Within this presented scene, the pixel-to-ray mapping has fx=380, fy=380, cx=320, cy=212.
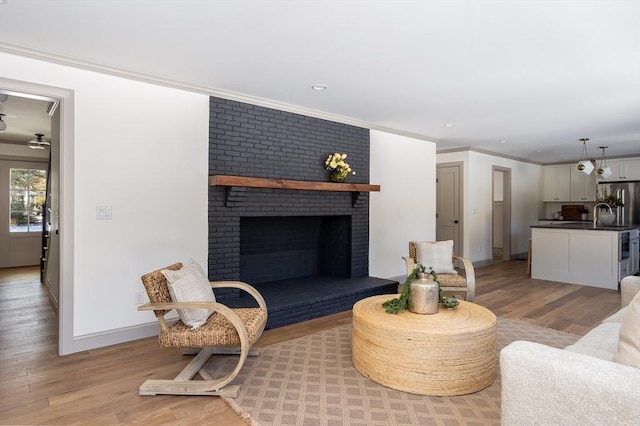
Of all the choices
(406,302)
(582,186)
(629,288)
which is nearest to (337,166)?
(406,302)

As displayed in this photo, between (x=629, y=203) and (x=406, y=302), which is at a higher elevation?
Result: (x=629, y=203)

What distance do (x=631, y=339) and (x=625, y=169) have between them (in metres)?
8.88

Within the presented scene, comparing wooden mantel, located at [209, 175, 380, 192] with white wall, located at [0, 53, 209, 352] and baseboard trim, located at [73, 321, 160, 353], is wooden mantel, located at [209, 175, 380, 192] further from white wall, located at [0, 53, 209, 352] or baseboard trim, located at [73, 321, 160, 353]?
baseboard trim, located at [73, 321, 160, 353]

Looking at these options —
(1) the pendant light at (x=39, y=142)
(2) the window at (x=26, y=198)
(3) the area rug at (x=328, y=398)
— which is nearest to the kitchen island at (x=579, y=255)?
(3) the area rug at (x=328, y=398)

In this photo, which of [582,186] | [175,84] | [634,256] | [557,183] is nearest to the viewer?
[175,84]

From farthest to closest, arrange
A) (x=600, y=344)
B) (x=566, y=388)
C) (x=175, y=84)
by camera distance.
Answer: (x=175, y=84) < (x=600, y=344) < (x=566, y=388)

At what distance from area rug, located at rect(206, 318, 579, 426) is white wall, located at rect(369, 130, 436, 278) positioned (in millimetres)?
2638

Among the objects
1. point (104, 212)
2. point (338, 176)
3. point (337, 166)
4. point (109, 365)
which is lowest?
point (109, 365)

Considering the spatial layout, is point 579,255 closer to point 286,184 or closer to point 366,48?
point 286,184

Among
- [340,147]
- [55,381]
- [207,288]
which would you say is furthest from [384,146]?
[55,381]

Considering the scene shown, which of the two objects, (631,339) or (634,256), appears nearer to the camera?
(631,339)

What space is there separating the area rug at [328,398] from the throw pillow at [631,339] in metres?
0.91

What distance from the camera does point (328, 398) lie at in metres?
2.38

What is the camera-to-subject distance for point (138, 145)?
→ 3436mm
